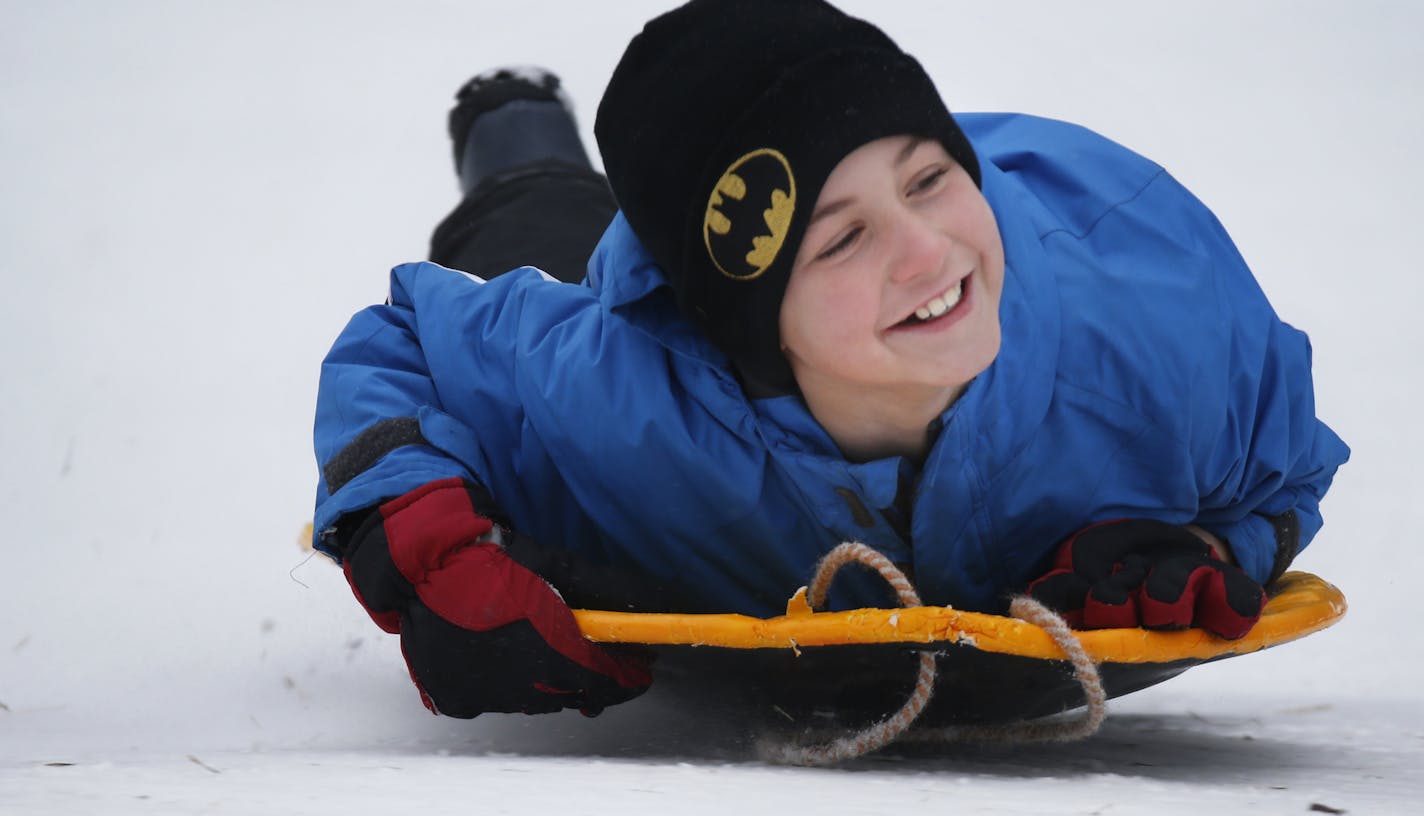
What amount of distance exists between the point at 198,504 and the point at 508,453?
0.81 meters

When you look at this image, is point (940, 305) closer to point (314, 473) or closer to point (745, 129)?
point (745, 129)

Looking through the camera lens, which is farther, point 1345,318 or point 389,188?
point 389,188

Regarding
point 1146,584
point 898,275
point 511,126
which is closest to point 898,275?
point 898,275

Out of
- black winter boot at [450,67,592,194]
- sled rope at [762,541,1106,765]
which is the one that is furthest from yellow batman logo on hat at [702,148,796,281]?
black winter boot at [450,67,592,194]

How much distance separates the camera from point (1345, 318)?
2.47m

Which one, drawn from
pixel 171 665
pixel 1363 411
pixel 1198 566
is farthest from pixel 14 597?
pixel 1363 411

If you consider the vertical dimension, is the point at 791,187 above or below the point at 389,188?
below

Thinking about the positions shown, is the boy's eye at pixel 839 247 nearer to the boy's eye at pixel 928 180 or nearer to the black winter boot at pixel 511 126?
the boy's eye at pixel 928 180

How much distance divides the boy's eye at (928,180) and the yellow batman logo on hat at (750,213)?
106 mm

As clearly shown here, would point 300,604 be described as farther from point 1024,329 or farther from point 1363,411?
point 1363,411

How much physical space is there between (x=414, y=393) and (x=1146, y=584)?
0.65 meters

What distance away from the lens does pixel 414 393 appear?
1398 millimetres

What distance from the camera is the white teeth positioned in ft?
3.79

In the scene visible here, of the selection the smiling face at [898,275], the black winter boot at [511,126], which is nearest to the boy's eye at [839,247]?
the smiling face at [898,275]
